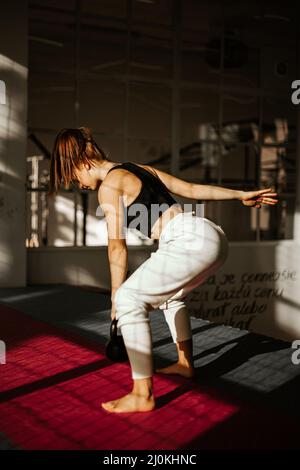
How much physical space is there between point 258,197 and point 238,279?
17.0 ft

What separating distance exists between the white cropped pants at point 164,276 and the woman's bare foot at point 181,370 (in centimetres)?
58

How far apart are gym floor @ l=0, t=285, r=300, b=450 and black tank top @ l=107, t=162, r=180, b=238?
2.55 feet

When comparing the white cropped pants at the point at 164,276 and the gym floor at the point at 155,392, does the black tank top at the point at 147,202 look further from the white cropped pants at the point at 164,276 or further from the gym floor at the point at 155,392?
the gym floor at the point at 155,392

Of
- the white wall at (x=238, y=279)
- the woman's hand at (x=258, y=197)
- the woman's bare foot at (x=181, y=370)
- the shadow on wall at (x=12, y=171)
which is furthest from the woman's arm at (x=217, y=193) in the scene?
the white wall at (x=238, y=279)

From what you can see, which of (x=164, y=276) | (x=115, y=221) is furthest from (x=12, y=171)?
(x=164, y=276)

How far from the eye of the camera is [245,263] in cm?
782

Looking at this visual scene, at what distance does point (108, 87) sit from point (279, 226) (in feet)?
13.5

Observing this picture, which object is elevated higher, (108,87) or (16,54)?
(108,87)

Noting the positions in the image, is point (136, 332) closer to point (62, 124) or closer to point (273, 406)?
point (273, 406)

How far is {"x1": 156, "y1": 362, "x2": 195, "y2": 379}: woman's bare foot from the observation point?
2.90 m

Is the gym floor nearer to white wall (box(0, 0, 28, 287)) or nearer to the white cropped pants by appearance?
the white cropped pants

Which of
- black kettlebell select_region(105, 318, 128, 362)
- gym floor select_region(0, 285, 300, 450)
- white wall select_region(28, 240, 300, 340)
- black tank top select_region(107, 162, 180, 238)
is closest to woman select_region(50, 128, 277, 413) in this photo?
black tank top select_region(107, 162, 180, 238)

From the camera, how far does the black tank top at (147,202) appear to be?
2.43 metres
